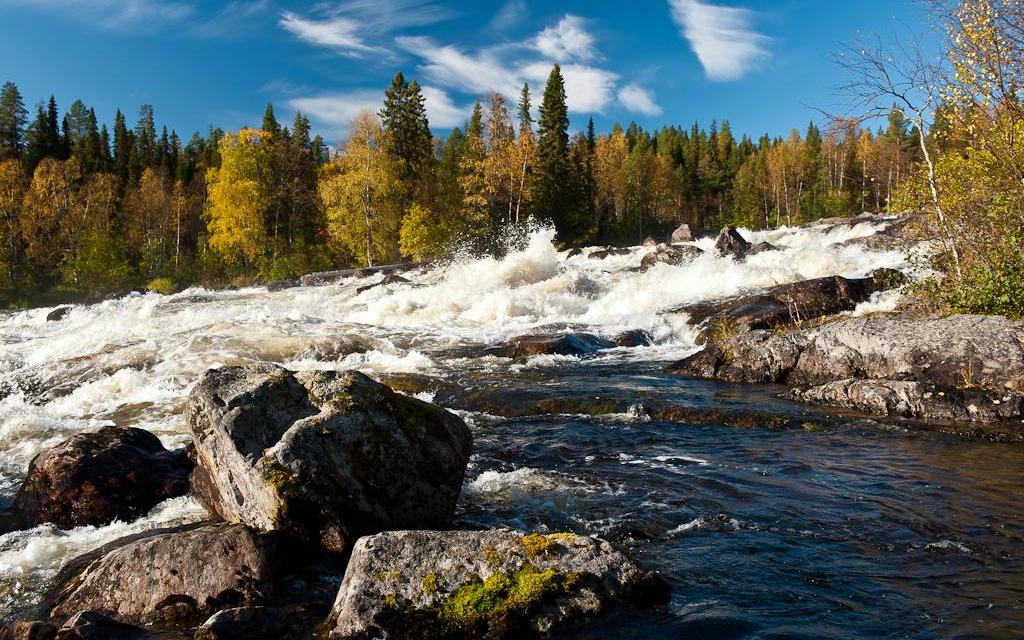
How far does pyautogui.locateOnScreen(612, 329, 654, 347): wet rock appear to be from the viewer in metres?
17.7

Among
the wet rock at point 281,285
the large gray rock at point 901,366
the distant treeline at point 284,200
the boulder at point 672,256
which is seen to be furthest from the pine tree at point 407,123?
the large gray rock at point 901,366

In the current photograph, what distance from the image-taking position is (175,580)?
464cm

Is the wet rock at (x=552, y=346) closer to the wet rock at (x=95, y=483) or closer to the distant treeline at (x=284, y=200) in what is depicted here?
the wet rock at (x=95, y=483)

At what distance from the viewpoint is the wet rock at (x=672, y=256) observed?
98.8 ft

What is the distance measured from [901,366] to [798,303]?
21.4 feet

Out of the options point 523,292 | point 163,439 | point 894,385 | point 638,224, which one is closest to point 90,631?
point 163,439

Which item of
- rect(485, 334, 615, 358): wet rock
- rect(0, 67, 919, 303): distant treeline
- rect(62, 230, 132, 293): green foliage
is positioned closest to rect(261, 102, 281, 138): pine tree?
rect(0, 67, 919, 303): distant treeline

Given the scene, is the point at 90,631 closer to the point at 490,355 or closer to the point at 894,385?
the point at 894,385

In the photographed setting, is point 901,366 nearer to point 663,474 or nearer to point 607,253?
point 663,474

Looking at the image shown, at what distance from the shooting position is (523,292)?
80.9 ft

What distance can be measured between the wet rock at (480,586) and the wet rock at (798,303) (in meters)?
13.1

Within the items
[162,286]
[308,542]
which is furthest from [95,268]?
[308,542]

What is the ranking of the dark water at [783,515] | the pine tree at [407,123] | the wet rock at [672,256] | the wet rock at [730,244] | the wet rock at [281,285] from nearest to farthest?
the dark water at [783,515], the wet rock at [672,256], the wet rock at [730,244], the wet rock at [281,285], the pine tree at [407,123]

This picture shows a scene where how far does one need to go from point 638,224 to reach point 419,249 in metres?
41.5
